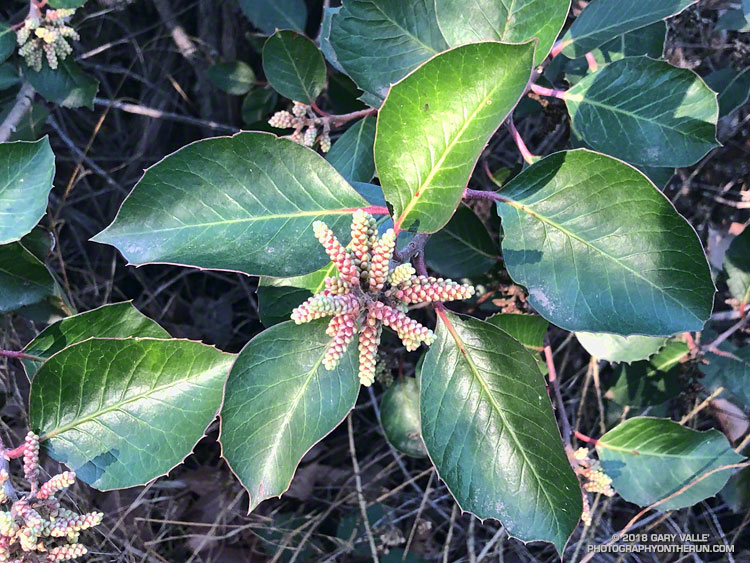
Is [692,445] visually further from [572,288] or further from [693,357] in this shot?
[572,288]

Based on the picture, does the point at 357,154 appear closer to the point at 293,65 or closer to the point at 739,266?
the point at 293,65

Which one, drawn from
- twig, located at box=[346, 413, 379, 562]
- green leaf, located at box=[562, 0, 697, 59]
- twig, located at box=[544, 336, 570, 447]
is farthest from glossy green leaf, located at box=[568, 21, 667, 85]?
twig, located at box=[346, 413, 379, 562]

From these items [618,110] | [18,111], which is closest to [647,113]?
[618,110]

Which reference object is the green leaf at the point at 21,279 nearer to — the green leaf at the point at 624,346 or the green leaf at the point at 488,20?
the green leaf at the point at 488,20

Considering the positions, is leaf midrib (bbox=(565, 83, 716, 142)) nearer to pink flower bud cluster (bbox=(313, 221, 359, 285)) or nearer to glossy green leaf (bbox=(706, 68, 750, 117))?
glossy green leaf (bbox=(706, 68, 750, 117))

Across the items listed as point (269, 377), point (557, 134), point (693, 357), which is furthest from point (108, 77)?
point (693, 357)

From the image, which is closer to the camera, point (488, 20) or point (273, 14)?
point (488, 20)

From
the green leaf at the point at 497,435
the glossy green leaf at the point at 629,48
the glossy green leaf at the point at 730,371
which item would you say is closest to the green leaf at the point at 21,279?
the green leaf at the point at 497,435

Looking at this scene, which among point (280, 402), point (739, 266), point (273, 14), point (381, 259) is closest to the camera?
point (381, 259)
